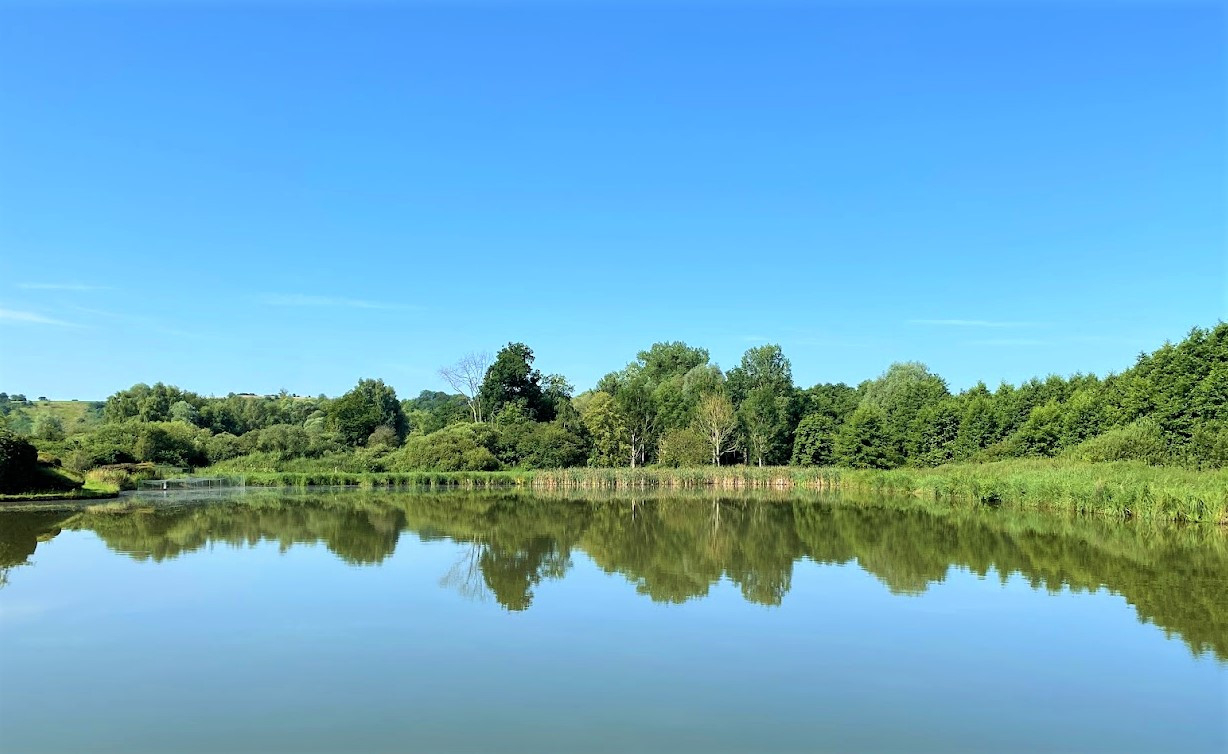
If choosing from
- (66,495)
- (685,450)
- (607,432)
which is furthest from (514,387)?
(66,495)

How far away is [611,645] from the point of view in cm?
880

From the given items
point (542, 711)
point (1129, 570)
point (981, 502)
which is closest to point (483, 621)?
point (542, 711)

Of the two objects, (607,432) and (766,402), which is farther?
(766,402)

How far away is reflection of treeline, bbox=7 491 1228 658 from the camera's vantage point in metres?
12.5

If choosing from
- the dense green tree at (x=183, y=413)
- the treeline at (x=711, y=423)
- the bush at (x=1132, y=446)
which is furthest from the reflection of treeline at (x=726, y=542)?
the dense green tree at (x=183, y=413)

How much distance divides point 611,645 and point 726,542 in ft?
33.7

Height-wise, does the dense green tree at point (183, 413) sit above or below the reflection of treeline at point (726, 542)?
above

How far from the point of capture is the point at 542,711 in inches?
260

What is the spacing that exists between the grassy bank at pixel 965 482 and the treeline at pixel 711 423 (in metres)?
2.78

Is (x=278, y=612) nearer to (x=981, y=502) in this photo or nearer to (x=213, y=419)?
(x=981, y=502)

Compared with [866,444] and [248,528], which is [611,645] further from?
[866,444]

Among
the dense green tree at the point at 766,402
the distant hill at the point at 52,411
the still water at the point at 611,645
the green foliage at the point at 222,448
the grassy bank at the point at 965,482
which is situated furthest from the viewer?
the distant hill at the point at 52,411

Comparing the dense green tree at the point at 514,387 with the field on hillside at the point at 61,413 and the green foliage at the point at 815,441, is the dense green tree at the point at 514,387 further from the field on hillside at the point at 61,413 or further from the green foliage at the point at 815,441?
the field on hillside at the point at 61,413

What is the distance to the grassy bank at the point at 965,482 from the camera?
864 inches
